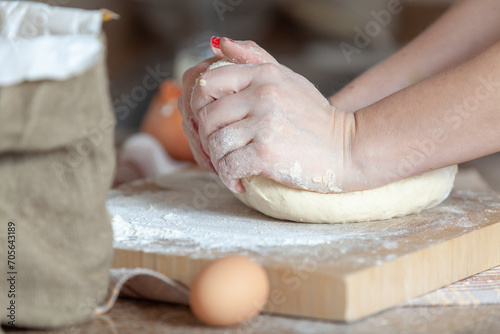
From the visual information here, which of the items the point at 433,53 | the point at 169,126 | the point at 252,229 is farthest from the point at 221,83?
the point at 169,126

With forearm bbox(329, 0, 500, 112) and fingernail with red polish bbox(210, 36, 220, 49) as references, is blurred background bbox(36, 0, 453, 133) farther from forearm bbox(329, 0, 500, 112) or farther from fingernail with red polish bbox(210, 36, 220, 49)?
fingernail with red polish bbox(210, 36, 220, 49)

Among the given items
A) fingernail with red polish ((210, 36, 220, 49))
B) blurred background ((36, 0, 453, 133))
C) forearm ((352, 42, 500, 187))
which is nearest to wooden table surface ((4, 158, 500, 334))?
forearm ((352, 42, 500, 187))

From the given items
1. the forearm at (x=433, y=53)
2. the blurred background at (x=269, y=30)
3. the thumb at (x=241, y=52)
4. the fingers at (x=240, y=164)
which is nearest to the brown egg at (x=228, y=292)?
the fingers at (x=240, y=164)

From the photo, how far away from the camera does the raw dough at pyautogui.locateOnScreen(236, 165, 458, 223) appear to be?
0.93 m

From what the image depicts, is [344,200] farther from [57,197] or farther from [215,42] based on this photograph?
[57,197]

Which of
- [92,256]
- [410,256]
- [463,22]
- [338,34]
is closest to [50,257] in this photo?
[92,256]

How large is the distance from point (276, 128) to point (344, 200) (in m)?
0.17

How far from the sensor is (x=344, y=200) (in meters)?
0.93

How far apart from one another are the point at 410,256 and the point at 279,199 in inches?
10.5

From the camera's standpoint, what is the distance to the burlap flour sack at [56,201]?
0.58m

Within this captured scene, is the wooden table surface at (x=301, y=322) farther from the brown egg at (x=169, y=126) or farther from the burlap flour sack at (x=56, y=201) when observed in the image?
the brown egg at (x=169, y=126)

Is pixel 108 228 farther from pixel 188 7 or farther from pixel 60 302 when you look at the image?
pixel 188 7

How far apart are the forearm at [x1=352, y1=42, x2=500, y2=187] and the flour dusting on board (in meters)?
0.10

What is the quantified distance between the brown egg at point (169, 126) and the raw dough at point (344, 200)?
915 mm
